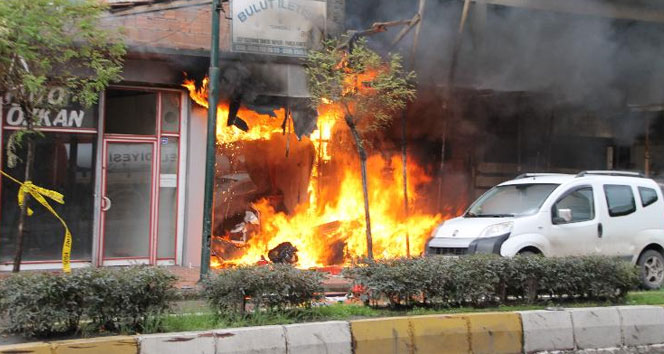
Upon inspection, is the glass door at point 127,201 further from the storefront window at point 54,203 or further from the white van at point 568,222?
the white van at point 568,222

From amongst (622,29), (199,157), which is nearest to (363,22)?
(199,157)

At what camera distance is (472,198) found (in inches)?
618

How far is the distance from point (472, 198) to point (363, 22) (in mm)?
5185

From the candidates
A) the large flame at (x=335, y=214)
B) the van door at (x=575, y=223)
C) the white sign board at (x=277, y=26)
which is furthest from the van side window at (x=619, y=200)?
the white sign board at (x=277, y=26)

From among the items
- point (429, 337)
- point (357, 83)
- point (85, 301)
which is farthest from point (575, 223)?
point (85, 301)

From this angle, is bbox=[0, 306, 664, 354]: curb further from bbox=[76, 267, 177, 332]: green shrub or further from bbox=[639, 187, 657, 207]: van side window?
bbox=[639, 187, 657, 207]: van side window

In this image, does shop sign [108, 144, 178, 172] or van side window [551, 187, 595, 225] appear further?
shop sign [108, 144, 178, 172]

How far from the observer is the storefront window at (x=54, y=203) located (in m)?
10.6

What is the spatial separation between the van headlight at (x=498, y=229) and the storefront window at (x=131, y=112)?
20.1 feet

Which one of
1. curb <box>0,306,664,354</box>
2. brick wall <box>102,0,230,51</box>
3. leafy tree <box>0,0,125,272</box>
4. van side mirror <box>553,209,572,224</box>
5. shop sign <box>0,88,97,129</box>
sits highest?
brick wall <box>102,0,230,51</box>

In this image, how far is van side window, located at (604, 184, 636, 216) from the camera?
1016cm

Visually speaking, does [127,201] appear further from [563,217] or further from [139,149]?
[563,217]

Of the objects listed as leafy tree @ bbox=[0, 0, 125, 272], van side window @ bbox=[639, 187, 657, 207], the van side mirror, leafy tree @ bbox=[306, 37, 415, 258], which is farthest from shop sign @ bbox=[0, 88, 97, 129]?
van side window @ bbox=[639, 187, 657, 207]

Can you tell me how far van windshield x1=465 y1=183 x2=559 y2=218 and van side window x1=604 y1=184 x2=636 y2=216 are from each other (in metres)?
1.01
